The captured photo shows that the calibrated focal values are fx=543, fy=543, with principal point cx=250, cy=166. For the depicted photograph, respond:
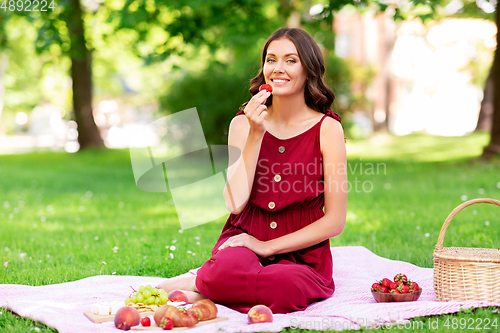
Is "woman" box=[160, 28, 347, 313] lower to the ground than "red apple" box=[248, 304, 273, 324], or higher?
higher

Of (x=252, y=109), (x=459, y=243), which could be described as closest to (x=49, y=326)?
(x=252, y=109)

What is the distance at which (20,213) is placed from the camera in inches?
324

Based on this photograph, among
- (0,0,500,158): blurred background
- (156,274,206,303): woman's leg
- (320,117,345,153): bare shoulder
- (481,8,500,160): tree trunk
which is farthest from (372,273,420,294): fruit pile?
(481,8,500,160): tree trunk

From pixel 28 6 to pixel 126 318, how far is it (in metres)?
10.5

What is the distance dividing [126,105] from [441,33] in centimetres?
3421

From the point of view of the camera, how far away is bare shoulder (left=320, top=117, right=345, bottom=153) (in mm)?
3676

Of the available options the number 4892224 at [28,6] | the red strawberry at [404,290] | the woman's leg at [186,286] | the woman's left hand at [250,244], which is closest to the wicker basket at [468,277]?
the red strawberry at [404,290]

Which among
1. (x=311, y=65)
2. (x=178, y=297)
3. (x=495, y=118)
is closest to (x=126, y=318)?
(x=178, y=297)

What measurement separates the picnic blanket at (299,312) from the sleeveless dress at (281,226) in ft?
0.39

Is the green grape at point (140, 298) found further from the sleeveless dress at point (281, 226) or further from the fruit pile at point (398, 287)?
the fruit pile at point (398, 287)

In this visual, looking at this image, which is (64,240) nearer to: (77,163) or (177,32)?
(177,32)

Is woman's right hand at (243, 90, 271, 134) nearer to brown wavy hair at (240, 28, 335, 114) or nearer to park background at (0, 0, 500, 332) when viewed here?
brown wavy hair at (240, 28, 335, 114)

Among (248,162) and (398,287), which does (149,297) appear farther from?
(398,287)

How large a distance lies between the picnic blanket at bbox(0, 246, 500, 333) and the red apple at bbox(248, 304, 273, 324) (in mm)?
45
